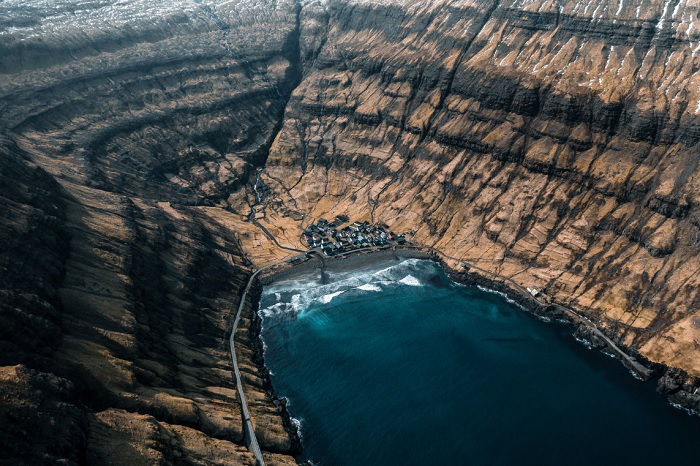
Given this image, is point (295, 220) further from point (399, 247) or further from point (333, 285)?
point (333, 285)

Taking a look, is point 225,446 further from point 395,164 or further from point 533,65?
point 533,65

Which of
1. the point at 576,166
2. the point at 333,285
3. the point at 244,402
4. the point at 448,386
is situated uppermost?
the point at 576,166

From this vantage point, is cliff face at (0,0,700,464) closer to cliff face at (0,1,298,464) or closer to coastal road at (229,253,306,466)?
cliff face at (0,1,298,464)

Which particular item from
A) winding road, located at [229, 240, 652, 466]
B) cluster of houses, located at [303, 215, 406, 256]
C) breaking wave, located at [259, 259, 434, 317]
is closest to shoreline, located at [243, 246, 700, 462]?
winding road, located at [229, 240, 652, 466]

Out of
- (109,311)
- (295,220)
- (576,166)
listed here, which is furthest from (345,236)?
(109,311)

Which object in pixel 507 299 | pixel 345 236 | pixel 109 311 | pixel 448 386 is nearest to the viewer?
pixel 109 311

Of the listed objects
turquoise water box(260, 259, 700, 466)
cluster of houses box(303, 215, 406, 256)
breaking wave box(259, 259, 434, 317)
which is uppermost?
cluster of houses box(303, 215, 406, 256)

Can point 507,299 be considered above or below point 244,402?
above
